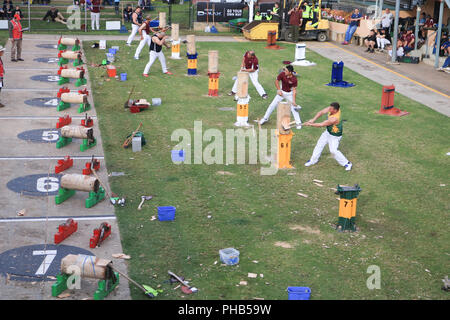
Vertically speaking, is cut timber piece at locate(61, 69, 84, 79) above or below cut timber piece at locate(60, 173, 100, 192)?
above

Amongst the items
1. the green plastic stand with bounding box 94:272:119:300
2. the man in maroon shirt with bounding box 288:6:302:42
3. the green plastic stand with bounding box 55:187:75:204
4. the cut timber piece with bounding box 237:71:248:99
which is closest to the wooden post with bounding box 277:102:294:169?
the cut timber piece with bounding box 237:71:248:99

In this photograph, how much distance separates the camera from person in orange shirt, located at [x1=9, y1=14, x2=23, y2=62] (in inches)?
1002

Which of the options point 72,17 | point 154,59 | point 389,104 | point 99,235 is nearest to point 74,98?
point 154,59

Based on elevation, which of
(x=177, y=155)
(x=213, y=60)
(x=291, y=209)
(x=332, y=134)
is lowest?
(x=291, y=209)

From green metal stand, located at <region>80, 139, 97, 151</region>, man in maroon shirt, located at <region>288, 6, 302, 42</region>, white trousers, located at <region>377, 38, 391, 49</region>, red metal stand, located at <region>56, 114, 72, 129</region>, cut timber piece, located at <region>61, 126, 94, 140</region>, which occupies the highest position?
man in maroon shirt, located at <region>288, 6, 302, 42</region>

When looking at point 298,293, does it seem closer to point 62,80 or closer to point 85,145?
point 85,145

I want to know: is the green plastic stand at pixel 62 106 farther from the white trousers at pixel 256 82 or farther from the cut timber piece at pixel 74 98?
the white trousers at pixel 256 82

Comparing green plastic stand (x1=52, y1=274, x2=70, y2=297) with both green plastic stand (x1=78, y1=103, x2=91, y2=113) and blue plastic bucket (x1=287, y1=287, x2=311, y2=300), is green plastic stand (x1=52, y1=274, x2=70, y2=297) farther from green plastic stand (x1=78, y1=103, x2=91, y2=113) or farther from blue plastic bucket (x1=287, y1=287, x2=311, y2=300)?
green plastic stand (x1=78, y1=103, x2=91, y2=113)

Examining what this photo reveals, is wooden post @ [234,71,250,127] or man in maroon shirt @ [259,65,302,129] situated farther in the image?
wooden post @ [234,71,250,127]

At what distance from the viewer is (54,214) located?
1235 centimetres

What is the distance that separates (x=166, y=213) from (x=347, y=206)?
335 centimetres

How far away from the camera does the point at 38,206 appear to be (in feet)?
41.6

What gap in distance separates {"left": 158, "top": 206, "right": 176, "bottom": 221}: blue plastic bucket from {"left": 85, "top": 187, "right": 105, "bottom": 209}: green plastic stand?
4.93 feet
